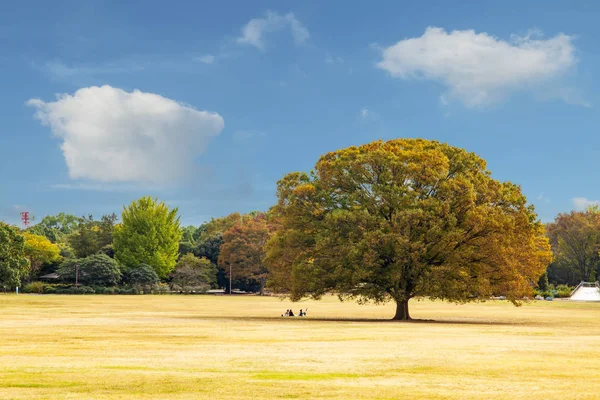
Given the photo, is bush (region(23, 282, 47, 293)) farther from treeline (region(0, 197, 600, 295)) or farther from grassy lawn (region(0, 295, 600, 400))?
grassy lawn (region(0, 295, 600, 400))

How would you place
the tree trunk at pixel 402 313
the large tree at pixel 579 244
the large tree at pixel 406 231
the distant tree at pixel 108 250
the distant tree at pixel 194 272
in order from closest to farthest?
the large tree at pixel 406 231
the tree trunk at pixel 402 313
the distant tree at pixel 194 272
the large tree at pixel 579 244
the distant tree at pixel 108 250

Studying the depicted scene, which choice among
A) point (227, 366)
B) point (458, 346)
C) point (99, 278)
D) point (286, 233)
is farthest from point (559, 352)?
point (99, 278)

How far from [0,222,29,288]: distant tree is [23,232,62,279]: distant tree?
26.8 metres

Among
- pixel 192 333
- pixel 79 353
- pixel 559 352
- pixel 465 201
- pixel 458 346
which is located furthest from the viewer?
pixel 465 201

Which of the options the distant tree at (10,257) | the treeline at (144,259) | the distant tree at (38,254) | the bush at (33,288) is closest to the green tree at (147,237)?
the treeline at (144,259)

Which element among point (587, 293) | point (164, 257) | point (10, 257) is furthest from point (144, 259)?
point (587, 293)

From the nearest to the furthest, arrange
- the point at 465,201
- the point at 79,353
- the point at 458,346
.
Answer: the point at 79,353 → the point at 458,346 → the point at 465,201

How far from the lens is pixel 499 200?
165 feet

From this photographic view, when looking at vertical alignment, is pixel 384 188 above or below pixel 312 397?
above

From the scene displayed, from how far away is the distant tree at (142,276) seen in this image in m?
128

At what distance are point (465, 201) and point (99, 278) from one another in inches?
3455

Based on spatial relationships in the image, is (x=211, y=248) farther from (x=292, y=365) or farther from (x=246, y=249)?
(x=292, y=365)

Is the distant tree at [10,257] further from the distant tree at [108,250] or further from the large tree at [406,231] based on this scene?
the large tree at [406,231]

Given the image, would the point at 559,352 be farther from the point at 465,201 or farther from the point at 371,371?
the point at 465,201
